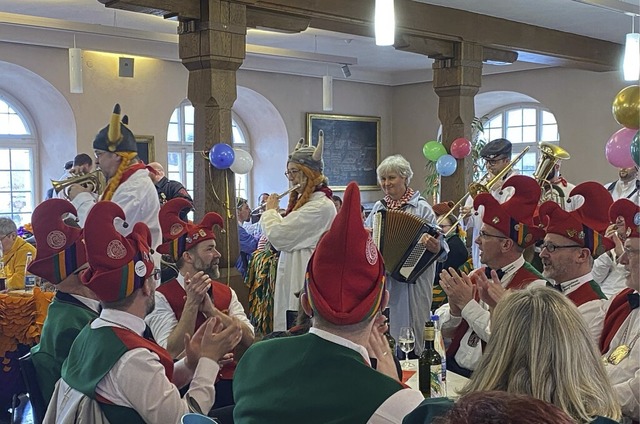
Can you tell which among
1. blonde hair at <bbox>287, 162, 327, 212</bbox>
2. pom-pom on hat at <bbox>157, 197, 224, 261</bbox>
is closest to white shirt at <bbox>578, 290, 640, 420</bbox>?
pom-pom on hat at <bbox>157, 197, 224, 261</bbox>

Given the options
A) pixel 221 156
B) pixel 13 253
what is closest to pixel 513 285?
pixel 221 156

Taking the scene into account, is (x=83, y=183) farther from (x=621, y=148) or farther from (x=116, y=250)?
(x=621, y=148)

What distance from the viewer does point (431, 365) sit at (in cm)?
251

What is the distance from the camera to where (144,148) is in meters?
9.46

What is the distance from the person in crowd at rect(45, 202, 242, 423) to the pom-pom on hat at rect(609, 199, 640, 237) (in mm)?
1432

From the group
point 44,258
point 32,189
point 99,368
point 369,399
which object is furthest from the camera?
point 32,189

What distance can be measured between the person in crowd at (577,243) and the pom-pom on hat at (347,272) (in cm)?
141

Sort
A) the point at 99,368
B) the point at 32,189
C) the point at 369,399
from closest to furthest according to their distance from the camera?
the point at 369,399 → the point at 99,368 → the point at 32,189

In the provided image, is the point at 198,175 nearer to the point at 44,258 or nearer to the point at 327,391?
the point at 44,258

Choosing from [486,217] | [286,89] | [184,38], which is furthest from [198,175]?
[286,89]

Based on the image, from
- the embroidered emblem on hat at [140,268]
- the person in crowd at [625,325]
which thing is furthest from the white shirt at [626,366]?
the embroidered emblem on hat at [140,268]

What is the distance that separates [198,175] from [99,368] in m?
3.34

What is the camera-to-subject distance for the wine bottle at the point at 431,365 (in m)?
2.50

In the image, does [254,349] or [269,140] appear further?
[269,140]
